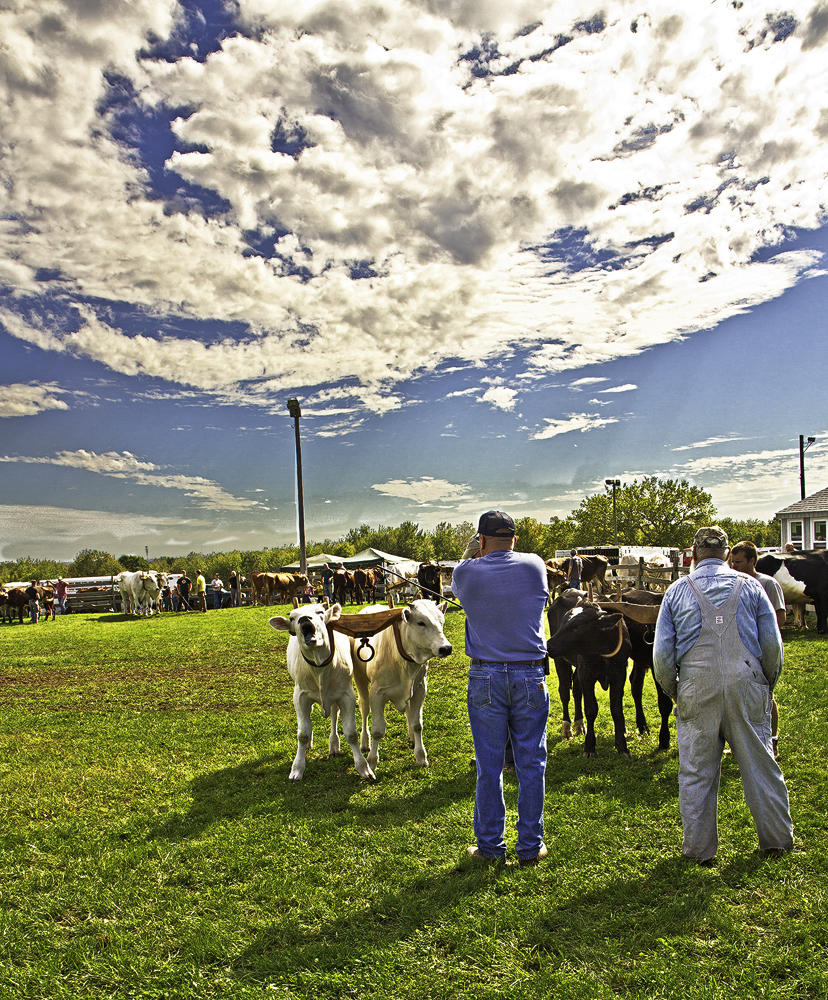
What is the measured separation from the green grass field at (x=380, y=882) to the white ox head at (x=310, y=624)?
145 centimetres

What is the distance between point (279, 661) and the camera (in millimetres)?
15094

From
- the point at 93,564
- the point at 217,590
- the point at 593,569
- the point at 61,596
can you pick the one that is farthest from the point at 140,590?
the point at 93,564

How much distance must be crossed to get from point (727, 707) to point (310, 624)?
142 inches

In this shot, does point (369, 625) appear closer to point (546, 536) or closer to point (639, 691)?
point (639, 691)

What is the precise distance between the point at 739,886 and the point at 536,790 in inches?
Result: 54.0

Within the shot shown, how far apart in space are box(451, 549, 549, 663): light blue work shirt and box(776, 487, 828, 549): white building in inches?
1139

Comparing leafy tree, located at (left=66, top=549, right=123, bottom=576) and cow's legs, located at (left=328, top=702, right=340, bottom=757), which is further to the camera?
leafy tree, located at (left=66, top=549, right=123, bottom=576)

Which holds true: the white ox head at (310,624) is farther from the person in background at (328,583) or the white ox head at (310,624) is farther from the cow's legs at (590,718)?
the person in background at (328,583)

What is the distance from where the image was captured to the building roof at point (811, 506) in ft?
94.9

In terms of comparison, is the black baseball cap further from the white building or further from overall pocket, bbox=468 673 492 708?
the white building

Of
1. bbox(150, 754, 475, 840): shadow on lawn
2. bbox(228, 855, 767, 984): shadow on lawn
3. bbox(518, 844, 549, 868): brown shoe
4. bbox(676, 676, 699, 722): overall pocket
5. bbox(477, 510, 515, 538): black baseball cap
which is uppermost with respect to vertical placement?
bbox(477, 510, 515, 538): black baseball cap

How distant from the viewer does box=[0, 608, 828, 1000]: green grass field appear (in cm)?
356

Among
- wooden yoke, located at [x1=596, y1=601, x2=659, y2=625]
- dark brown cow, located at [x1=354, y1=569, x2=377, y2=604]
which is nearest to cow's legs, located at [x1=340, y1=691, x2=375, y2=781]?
wooden yoke, located at [x1=596, y1=601, x2=659, y2=625]

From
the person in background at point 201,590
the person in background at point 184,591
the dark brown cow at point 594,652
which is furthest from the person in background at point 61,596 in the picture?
the dark brown cow at point 594,652
